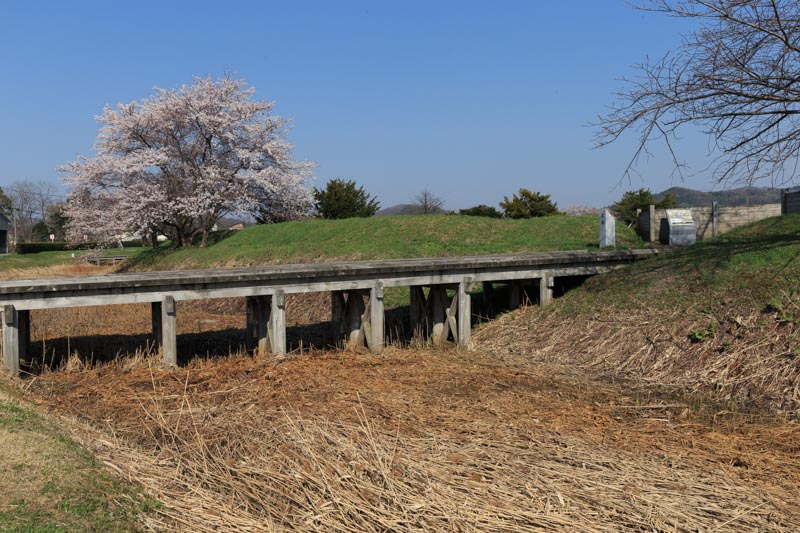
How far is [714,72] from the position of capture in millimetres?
12734

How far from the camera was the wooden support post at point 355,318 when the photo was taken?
52.4ft

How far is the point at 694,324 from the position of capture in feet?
44.4

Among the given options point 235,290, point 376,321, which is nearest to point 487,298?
point 376,321

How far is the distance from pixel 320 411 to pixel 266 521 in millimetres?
4246

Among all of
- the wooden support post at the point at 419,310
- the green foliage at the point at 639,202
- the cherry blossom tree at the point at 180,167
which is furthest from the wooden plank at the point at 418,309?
the green foliage at the point at 639,202

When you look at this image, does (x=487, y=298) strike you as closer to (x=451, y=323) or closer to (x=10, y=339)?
(x=451, y=323)

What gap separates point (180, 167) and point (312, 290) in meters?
26.9

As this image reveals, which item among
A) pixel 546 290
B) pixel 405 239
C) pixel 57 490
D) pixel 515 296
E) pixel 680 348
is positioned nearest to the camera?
pixel 57 490

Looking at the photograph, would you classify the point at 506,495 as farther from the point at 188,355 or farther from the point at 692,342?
the point at 188,355

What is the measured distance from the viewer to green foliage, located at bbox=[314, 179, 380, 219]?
49.3m

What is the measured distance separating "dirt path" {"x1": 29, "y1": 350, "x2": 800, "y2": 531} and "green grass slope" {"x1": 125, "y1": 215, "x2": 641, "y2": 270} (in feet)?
39.7

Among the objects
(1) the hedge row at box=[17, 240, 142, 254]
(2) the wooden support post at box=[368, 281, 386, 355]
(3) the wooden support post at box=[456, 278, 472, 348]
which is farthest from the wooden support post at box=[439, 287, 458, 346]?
(1) the hedge row at box=[17, 240, 142, 254]

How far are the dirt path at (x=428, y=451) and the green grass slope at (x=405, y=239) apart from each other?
1209cm

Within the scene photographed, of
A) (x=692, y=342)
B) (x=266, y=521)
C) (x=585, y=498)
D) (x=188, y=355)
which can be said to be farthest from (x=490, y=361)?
(x=266, y=521)
